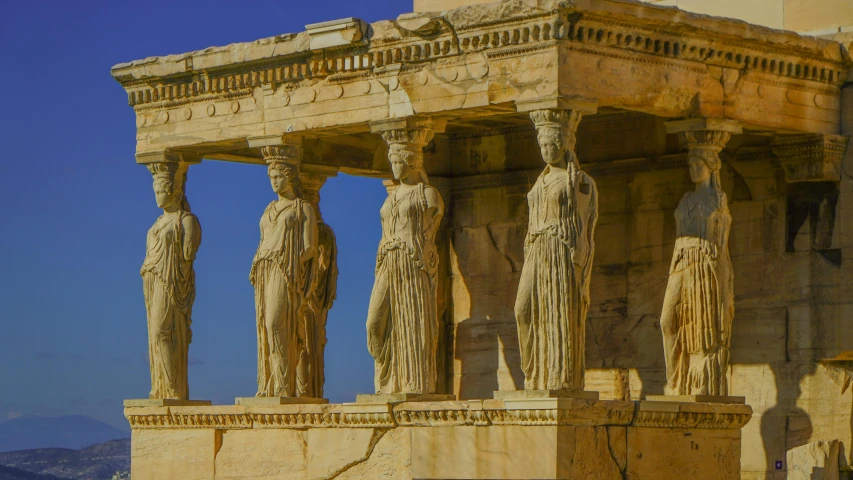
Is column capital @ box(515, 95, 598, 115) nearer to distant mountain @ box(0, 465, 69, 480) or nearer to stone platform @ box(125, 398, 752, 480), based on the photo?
stone platform @ box(125, 398, 752, 480)

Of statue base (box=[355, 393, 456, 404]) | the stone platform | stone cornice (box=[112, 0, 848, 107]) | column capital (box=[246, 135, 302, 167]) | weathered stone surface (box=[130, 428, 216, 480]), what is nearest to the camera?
the stone platform

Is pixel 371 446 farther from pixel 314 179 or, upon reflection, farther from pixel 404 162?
pixel 314 179

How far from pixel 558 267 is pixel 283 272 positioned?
3129 millimetres

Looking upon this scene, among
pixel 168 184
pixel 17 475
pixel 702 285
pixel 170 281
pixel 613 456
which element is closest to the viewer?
pixel 613 456

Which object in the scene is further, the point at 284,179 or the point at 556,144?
the point at 284,179

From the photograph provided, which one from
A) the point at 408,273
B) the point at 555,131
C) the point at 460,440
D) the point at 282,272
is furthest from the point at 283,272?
the point at 555,131

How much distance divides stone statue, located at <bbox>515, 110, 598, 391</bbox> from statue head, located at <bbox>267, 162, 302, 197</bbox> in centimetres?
292

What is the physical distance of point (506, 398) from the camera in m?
20.6

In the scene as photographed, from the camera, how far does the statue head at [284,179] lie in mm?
22719

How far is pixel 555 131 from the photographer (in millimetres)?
20609

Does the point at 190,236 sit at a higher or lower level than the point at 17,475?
higher

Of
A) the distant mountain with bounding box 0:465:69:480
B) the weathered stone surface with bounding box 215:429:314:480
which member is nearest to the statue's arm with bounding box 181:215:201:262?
the weathered stone surface with bounding box 215:429:314:480

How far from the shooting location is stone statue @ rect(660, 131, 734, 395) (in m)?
21.8

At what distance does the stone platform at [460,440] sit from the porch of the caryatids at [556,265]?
1.13ft
